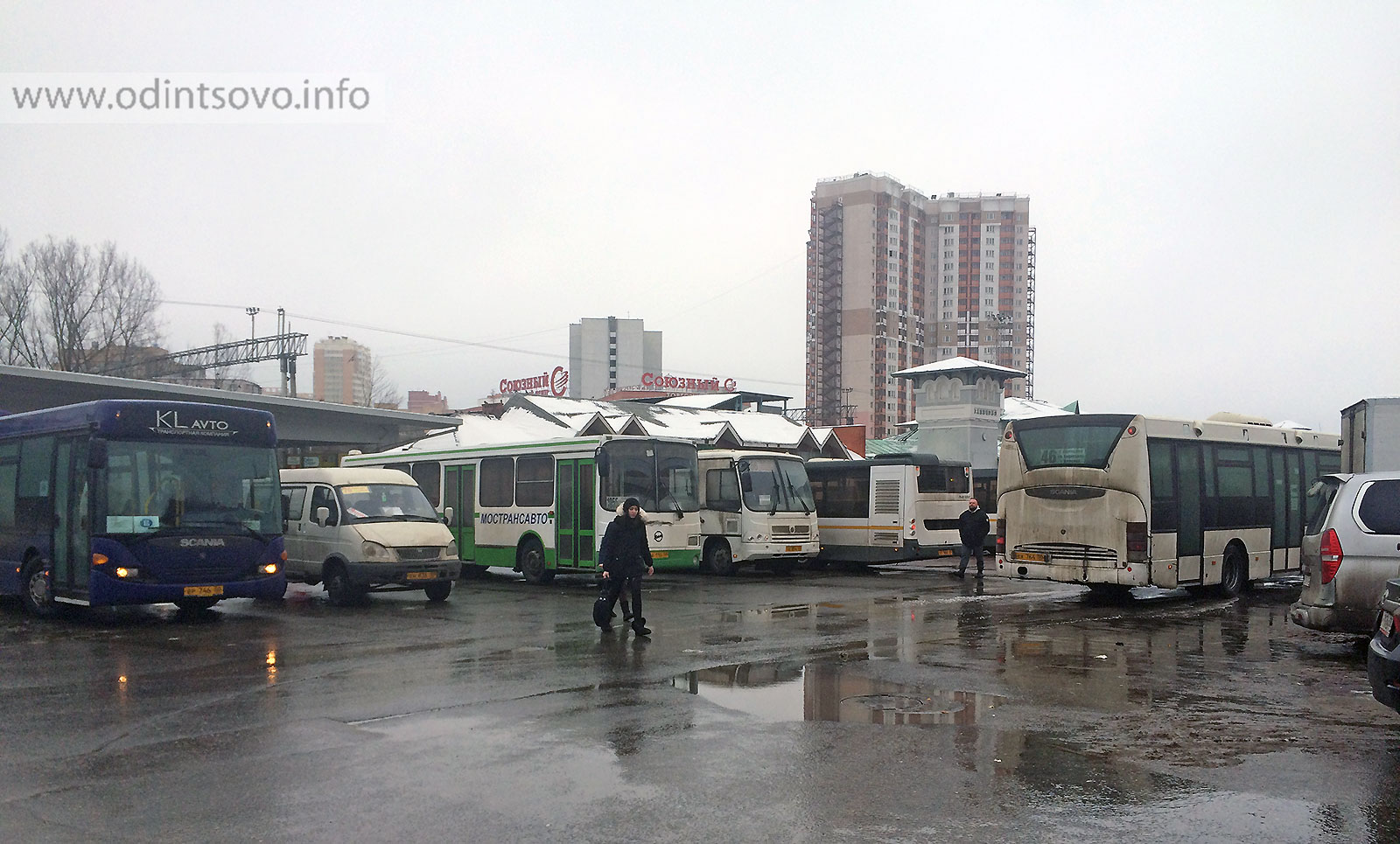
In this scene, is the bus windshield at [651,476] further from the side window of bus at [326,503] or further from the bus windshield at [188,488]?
the bus windshield at [188,488]

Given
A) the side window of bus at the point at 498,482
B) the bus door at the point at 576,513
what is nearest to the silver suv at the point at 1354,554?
the bus door at the point at 576,513

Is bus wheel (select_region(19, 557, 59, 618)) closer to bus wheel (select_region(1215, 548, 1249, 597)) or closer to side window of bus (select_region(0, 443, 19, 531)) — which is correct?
side window of bus (select_region(0, 443, 19, 531))

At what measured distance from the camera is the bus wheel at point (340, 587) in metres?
17.9

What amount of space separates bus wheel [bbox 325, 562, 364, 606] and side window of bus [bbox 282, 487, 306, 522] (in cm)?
157

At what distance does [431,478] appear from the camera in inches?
1009

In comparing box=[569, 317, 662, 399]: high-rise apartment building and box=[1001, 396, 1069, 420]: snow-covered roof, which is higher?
box=[569, 317, 662, 399]: high-rise apartment building

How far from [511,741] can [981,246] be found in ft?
458

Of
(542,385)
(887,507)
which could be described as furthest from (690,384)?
(887,507)

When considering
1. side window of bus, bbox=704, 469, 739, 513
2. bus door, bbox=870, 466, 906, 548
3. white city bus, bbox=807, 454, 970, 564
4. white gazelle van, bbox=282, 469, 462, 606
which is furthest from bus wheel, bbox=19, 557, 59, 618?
bus door, bbox=870, 466, 906, 548

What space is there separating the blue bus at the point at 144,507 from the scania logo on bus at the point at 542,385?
73935mm

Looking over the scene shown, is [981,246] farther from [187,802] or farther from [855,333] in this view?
[187,802]

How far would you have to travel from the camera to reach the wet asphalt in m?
5.91

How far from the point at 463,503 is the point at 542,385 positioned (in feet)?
244

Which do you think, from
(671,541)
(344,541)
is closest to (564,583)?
(671,541)
